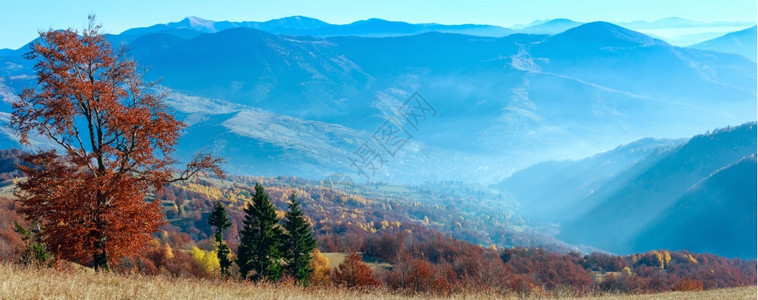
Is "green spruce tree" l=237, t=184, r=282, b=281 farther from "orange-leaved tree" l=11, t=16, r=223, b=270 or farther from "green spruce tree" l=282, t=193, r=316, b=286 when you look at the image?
"orange-leaved tree" l=11, t=16, r=223, b=270

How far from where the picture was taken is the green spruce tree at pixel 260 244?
4697 cm

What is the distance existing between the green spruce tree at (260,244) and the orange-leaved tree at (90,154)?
2683 centimetres

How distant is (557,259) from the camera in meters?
133

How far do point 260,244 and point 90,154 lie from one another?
29.4m

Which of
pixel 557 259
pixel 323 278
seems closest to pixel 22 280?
pixel 323 278

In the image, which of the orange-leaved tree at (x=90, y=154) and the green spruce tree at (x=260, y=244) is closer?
the orange-leaved tree at (x=90, y=154)

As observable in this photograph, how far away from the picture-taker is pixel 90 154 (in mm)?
19031

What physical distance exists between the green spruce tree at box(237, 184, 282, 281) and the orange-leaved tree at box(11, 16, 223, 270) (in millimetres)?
26829

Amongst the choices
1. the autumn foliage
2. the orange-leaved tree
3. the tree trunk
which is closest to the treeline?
the autumn foliage

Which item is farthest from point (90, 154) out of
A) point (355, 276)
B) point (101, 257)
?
point (355, 276)

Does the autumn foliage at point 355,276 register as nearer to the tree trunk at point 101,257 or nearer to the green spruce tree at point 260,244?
the green spruce tree at point 260,244

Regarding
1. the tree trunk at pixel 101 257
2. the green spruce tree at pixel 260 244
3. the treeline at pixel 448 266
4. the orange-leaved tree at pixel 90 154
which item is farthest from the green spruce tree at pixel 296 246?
the orange-leaved tree at pixel 90 154

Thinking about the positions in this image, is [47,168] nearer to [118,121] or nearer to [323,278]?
[118,121]

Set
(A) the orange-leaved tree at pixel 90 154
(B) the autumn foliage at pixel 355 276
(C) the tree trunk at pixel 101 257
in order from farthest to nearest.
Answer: (B) the autumn foliage at pixel 355 276 < (C) the tree trunk at pixel 101 257 < (A) the orange-leaved tree at pixel 90 154
